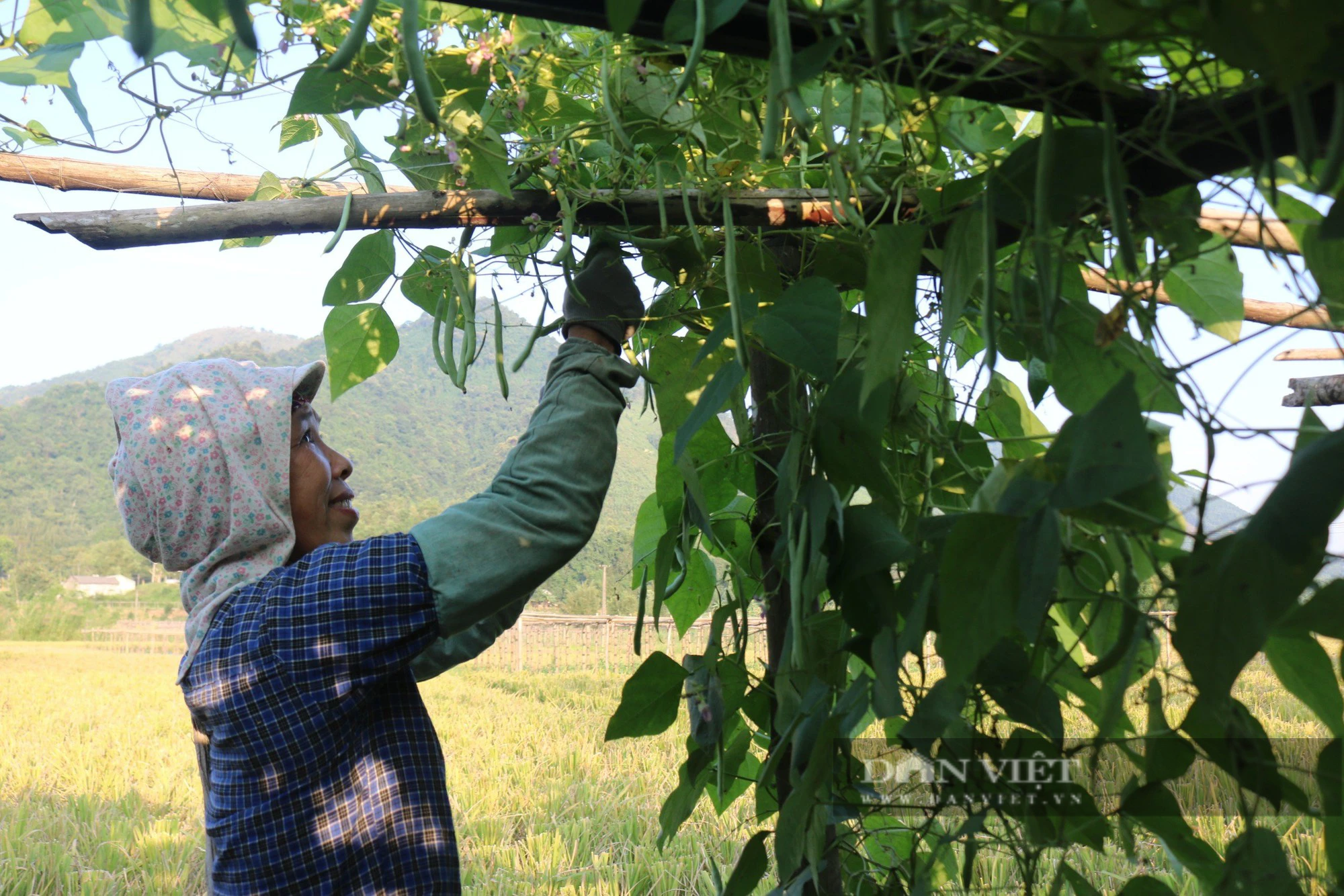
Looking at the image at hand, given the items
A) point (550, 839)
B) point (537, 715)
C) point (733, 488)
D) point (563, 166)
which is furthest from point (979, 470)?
point (537, 715)

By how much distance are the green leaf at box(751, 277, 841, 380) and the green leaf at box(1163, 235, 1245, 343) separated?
29cm

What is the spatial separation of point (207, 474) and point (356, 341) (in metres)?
0.18

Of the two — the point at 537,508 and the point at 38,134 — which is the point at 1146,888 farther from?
the point at 38,134

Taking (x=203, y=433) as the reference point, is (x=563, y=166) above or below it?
above

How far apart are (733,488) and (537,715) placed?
15.5 feet

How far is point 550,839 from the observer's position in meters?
2.45

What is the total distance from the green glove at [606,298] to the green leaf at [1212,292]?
0.37 metres

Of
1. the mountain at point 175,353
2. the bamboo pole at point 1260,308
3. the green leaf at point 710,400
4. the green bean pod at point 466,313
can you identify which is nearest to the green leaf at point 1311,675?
the bamboo pole at point 1260,308

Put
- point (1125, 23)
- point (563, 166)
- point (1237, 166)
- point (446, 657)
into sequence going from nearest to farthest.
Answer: point (1125, 23) < point (1237, 166) < point (563, 166) < point (446, 657)

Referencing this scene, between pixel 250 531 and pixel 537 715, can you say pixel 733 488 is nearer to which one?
pixel 250 531

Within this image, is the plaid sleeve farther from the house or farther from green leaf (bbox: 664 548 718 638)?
the house

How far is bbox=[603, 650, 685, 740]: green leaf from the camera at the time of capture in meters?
0.55

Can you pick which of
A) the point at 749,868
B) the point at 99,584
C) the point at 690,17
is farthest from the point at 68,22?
the point at 99,584

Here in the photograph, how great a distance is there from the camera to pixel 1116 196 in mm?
286
